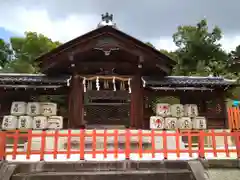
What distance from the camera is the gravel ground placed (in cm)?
675

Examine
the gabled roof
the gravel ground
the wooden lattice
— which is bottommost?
the gravel ground

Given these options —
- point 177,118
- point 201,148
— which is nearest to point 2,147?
point 201,148

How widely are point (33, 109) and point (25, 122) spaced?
715mm

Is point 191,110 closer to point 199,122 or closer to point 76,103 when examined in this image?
point 199,122

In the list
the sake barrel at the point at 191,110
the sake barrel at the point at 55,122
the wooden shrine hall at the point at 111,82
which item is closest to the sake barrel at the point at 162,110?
the wooden shrine hall at the point at 111,82

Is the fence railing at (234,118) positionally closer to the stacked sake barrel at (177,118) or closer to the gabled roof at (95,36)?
the stacked sake barrel at (177,118)

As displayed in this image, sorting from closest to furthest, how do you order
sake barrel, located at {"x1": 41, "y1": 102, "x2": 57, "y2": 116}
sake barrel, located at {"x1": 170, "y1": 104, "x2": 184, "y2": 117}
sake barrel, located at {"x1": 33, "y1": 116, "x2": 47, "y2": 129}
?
1. sake barrel, located at {"x1": 33, "y1": 116, "x2": 47, "y2": 129}
2. sake barrel, located at {"x1": 41, "y1": 102, "x2": 57, "y2": 116}
3. sake barrel, located at {"x1": 170, "y1": 104, "x2": 184, "y2": 117}

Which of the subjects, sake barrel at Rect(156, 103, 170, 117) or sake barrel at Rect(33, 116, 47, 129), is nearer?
sake barrel at Rect(33, 116, 47, 129)

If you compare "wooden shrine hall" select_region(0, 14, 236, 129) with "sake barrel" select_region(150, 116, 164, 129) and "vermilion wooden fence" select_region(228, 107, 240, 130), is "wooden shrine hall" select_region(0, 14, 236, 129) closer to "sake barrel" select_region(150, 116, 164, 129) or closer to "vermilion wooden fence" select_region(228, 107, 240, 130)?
"sake barrel" select_region(150, 116, 164, 129)

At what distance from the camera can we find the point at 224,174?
22.7ft

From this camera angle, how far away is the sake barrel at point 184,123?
1148 centimetres

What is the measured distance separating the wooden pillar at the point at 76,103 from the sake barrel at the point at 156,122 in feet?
11.5

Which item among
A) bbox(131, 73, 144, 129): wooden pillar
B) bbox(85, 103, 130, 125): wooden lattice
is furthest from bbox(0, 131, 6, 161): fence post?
bbox(131, 73, 144, 129): wooden pillar

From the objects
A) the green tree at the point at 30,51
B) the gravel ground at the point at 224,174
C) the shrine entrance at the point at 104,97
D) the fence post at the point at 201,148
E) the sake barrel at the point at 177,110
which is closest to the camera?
the gravel ground at the point at 224,174
